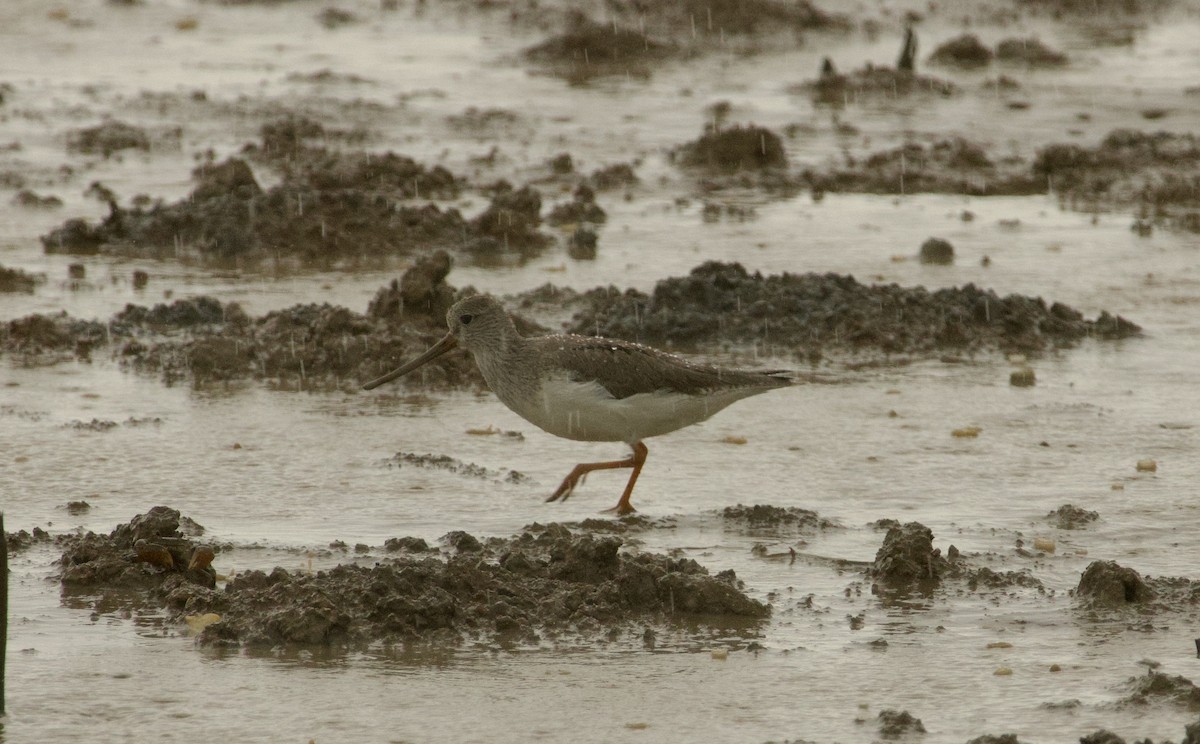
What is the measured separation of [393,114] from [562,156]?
287 cm

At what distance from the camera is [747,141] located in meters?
15.7

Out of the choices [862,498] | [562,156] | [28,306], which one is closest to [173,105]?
[562,156]

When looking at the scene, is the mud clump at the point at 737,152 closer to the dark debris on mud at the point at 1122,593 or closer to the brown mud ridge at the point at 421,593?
the brown mud ridge at the point at 421,593

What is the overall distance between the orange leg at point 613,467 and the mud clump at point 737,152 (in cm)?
792

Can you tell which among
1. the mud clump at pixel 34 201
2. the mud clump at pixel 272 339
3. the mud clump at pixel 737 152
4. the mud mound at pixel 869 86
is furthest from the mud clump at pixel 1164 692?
the mud mound at pixel 869 86

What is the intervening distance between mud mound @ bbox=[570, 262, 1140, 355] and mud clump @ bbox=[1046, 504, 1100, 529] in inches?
118

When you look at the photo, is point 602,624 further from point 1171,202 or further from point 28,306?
point 1171,202

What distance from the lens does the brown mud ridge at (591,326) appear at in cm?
970

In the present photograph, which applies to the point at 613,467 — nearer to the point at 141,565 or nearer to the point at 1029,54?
the point at 141,565

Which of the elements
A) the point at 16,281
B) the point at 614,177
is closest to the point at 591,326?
the point at 16,281

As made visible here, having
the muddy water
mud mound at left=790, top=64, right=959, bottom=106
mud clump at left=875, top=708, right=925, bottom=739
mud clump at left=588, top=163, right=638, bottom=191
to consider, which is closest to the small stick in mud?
the muddy water

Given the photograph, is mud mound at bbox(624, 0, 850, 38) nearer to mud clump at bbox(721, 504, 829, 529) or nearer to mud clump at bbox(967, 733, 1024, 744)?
mud clump at bbox(721, 504, 829, 529)

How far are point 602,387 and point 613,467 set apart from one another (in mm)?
368

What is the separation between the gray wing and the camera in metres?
7.86
